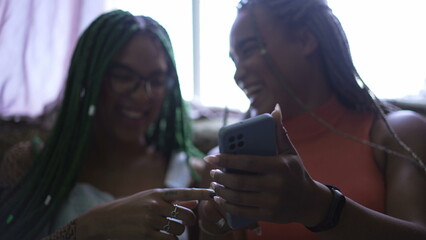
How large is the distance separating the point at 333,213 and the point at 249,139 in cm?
11

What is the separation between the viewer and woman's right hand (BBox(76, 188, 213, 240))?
49cm

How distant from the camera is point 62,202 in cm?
76

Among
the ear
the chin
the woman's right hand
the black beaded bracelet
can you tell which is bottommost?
the woman's right hand

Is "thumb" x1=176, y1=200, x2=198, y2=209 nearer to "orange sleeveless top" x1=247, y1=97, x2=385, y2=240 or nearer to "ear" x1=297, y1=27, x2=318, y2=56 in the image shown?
"orange sleeveless top" x1=247, y1=97, x2=385, y2=240

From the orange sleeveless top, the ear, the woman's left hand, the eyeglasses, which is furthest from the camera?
the eyeglasses

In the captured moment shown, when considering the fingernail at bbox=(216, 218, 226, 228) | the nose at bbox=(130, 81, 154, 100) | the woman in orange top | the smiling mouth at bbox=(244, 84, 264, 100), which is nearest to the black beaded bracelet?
the woman in orange top

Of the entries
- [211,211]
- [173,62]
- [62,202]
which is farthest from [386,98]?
[62,202]

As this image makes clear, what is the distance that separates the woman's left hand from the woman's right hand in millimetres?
101

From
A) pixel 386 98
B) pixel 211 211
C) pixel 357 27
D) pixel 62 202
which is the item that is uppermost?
pixel 357 27

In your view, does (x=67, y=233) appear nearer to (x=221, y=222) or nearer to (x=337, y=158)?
(x=221, y=222)

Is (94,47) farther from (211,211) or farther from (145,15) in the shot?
(211,211)

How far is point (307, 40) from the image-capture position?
61cm

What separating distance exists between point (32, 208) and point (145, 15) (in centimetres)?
47

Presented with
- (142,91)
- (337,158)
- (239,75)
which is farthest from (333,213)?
(142,91)
